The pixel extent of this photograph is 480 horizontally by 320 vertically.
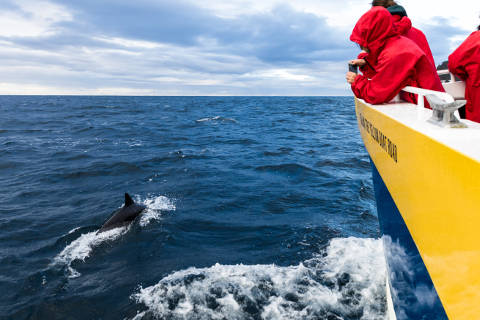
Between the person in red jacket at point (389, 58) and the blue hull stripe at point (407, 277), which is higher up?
the person in red jacket at point (389, 58)

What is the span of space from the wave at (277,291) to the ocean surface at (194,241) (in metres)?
0.02

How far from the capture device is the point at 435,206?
1503mm

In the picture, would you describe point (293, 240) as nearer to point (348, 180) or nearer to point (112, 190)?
point (348, 180)

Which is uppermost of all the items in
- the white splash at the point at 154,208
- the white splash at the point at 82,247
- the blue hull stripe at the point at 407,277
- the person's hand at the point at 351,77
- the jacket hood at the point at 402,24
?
the jacket hood at the point at 402,24

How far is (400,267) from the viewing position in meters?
2.64

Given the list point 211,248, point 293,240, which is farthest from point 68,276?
point 293,240

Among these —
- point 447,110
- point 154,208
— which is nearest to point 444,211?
point 447,110

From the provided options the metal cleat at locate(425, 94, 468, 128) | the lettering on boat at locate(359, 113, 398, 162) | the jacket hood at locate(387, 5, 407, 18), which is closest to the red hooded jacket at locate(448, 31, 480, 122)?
the jacket hood at locate(387, 5, 407, 18)

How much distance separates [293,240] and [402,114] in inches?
189

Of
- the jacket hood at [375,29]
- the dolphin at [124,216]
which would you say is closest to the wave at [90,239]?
the dolphin at [124,216]

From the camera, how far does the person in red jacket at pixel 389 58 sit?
292 centimetres

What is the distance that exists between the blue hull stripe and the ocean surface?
2.11 m

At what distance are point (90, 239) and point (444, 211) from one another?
23.8 ft

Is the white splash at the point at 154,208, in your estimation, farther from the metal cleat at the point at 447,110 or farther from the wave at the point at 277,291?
the metal cleat at the point at 447,110
